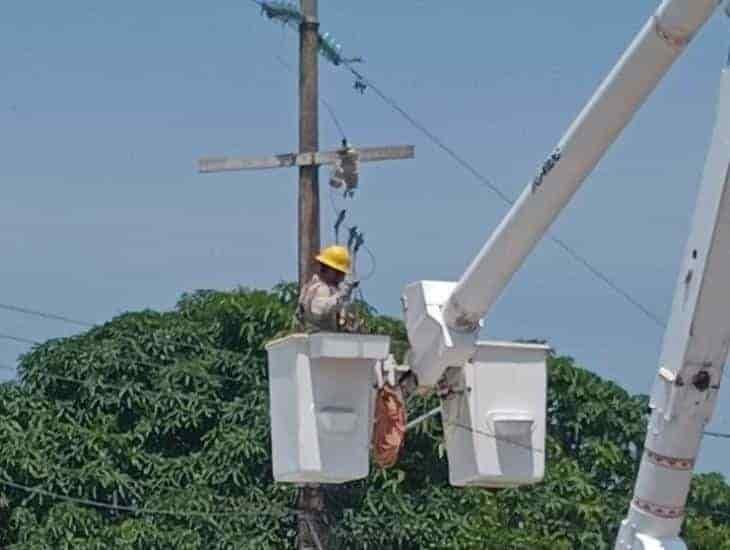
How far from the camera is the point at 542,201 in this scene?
1145 centimetres

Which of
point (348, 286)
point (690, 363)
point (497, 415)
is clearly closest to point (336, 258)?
point (348, 286)

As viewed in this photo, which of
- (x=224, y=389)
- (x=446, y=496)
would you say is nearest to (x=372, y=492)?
(x=446, y=496)

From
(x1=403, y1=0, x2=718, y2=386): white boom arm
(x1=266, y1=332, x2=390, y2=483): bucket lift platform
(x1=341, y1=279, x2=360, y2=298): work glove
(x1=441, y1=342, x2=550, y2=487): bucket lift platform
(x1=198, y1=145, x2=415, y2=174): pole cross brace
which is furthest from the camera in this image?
(x1=198, y1=145, x2=415, y2=174): pole cross brace

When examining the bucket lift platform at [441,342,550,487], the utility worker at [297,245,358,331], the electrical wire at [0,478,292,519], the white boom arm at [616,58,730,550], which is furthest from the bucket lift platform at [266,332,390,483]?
the electrical wire at [0,478,292,519]

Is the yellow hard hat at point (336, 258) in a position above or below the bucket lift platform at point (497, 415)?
above

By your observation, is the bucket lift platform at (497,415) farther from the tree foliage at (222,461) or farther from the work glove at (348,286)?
the tree foliage at (222,461)

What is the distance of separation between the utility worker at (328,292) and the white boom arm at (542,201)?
44cm

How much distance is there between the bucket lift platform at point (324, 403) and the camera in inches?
471

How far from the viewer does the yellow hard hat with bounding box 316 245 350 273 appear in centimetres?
1234

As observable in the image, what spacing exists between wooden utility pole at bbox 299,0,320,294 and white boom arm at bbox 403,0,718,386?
6.03 meters

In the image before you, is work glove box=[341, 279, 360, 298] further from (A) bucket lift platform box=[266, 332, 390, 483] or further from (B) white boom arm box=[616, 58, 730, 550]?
(B) white boom arm box=[616, 58, 730, 550]

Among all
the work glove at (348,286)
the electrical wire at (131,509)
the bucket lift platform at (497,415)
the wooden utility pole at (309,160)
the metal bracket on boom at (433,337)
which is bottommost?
the electrical wire at (131,509)

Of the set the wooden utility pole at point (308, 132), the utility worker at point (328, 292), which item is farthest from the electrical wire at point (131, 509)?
the utility worker at point (328, 292)

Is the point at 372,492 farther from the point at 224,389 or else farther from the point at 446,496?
the point at 224,389
